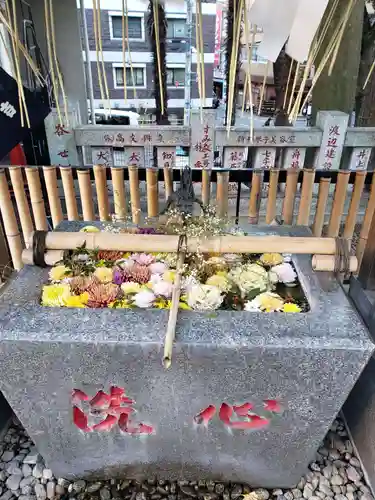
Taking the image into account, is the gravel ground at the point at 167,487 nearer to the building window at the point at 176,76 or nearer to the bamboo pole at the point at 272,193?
the bamboo pole at the point at 272,193

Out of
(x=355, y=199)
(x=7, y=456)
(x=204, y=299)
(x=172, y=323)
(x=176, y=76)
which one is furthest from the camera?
(x=176, y=76)

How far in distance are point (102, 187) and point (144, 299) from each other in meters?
1.63

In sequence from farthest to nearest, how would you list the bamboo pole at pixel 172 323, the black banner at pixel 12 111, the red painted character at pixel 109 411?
the black banner at pixel 12 111 → the red painted character at pixel 109 411 → the bamboo pole at pixel 172 323

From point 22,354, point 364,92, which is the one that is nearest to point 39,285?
point 22,354

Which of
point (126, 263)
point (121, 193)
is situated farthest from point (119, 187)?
point (126, 263)

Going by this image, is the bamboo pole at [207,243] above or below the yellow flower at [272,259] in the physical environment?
above

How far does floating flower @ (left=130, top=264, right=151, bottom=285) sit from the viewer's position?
1735 millimetres

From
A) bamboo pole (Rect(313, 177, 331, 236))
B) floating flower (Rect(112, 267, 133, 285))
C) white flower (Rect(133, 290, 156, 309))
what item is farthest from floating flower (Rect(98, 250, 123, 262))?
bamboo pole (Rect(313, 177, 331, 236))

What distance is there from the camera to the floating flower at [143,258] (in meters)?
1.86

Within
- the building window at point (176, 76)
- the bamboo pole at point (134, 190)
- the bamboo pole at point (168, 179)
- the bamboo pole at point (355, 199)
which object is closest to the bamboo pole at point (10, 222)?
the bamboo pole at point (134, 190)

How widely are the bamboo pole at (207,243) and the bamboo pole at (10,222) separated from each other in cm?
141

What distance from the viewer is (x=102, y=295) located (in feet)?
5.26

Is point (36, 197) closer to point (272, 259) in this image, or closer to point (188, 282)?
point (188, 282)

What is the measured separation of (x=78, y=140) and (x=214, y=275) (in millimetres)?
3828
